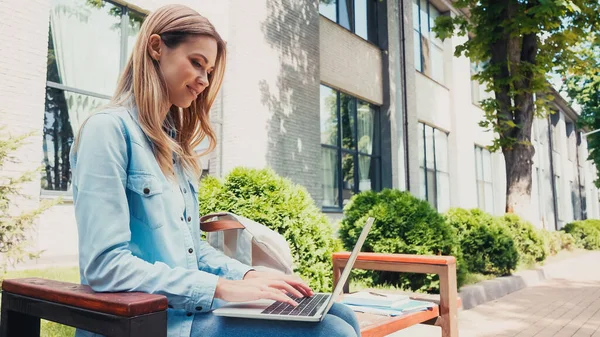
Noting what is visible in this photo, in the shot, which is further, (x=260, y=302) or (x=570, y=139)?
(x=570, y=139)

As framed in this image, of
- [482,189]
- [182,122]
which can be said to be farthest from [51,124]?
[482,189]

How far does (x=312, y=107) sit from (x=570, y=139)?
31339 millimetres

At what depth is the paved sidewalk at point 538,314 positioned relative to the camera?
4.83m

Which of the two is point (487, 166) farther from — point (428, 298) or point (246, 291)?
point (246, 291)

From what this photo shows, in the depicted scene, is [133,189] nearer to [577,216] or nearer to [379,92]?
[379,92]

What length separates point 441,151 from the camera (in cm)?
1734

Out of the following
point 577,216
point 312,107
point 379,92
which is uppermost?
point 379,92

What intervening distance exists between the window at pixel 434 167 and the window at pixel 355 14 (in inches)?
162

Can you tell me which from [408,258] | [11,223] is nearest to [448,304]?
[408,258]

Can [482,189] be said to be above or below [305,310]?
above

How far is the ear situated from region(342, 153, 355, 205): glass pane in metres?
10.6

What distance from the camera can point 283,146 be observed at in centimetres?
1002

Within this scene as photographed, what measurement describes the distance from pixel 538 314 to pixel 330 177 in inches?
256

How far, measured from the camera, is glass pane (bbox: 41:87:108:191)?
6.62 metres
